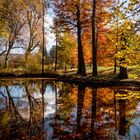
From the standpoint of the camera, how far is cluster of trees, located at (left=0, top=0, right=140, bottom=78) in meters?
9.64

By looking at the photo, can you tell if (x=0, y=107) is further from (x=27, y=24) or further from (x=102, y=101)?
(x=27, y=24)

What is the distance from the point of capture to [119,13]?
365 inches

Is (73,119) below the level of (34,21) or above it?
below

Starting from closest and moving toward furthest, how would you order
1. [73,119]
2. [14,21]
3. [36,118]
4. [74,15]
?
Result: [73,119] < [36,118] < [74,15] < [14,21]

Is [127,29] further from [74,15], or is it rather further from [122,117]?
[74,15]

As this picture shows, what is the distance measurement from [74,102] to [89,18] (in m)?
20.9

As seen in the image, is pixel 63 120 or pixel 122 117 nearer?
pixel 63 120

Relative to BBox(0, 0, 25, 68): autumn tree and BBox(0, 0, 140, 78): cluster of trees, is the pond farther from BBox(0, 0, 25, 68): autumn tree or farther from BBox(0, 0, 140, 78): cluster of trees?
BBox(0, 0, 25, 68): autumn tree

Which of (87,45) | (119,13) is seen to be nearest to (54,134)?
(119,13)

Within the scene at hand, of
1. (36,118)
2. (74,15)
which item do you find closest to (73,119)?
(36,118)

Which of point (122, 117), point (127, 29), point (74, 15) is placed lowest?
point (122, 117)

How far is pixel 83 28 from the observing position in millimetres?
38281

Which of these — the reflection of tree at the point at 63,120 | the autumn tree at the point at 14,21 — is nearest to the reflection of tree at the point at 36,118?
the reflection of tree at the point at 63,120

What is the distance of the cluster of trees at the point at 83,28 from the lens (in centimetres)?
964
